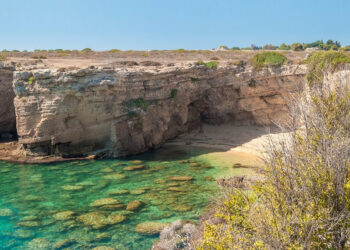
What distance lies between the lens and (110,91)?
26.4 m

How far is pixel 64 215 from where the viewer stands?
Answer: 1482 centimetres

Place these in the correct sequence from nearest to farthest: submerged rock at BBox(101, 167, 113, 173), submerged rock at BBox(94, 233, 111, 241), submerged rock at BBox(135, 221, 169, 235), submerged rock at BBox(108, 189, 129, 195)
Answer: submerged rock at BBox(94, 233, 111, 241)
submerged rock at BBox(135, 221, 169, 235)
submerged rock at BBox(108, 189, 129, 195)
submerged rock at BBox(101, 167, 113, 173)

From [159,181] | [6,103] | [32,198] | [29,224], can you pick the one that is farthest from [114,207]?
[6,103]

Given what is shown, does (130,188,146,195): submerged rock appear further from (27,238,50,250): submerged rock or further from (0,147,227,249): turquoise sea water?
(27,238,50,250): submerged rock

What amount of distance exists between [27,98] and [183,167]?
46.0 feet

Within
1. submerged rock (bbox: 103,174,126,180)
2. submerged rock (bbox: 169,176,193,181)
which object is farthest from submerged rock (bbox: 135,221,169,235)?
submerged rock (bbox: 103,174,126,180)

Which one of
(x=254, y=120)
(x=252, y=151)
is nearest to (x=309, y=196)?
(x=252, y=151)

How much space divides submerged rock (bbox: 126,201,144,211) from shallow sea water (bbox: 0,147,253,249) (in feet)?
0.97

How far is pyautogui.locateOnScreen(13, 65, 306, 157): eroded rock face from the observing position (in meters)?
25.5

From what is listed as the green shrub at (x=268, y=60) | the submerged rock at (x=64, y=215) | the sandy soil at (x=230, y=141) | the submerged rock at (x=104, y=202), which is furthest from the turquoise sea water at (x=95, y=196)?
the green shrub at (x=268, y=60)

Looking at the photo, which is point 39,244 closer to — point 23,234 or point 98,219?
point 23,234

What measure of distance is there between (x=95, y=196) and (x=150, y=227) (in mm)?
5434

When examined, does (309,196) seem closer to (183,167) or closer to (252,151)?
(183,167)

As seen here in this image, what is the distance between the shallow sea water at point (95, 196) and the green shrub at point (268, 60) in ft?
37.8
